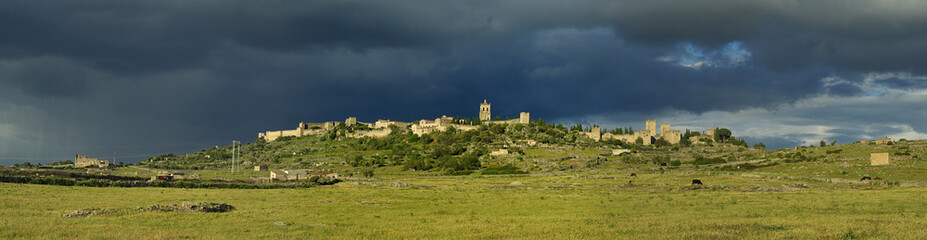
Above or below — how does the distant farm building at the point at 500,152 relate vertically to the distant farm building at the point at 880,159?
above

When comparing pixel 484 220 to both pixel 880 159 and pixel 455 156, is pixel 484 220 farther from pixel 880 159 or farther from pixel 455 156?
pixel 455 156

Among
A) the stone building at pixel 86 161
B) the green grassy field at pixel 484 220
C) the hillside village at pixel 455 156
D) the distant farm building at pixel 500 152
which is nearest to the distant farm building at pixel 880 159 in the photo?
the hillside village at pixel 455 156

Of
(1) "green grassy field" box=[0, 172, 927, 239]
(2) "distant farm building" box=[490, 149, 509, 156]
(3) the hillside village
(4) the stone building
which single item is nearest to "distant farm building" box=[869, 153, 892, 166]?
(3) the hillside village

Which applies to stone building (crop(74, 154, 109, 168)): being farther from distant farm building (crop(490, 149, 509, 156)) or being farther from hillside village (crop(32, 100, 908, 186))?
distant farm building (crop(490, 149, 509, 156))

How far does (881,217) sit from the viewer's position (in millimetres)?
23188

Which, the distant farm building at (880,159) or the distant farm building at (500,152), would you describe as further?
the distant farm building at (500,152)

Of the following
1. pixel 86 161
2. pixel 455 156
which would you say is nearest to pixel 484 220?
pixel 455 156

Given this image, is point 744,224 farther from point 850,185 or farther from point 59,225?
point 850,185

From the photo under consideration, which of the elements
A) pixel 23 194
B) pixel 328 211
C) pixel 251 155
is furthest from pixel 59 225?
pixel 251 155

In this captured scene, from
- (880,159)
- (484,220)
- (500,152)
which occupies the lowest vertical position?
(484,220)

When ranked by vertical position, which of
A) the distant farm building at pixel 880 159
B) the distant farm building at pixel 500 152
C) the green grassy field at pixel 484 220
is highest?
the distant farm building at pixel 500 152

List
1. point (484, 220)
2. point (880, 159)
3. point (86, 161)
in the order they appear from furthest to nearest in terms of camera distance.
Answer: point (86, 161) → point (880, 159) → point (484, 220)

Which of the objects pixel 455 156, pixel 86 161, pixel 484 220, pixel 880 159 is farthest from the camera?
pixel 86 161

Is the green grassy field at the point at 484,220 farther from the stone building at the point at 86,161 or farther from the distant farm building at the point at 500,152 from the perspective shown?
the stone building at the point at 86,161
